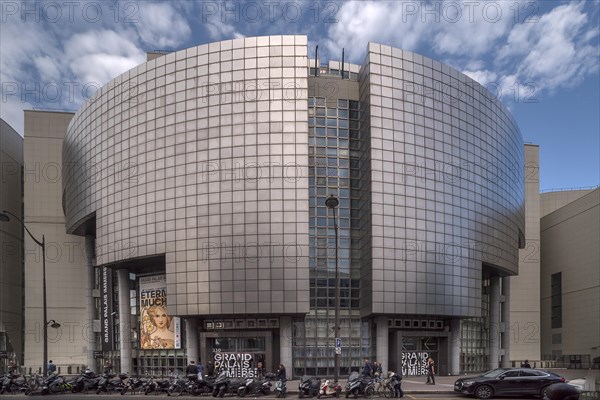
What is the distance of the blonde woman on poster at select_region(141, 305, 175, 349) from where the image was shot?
4431cm

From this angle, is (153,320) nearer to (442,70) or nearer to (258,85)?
(258,85)

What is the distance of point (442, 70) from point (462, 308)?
20.3 m

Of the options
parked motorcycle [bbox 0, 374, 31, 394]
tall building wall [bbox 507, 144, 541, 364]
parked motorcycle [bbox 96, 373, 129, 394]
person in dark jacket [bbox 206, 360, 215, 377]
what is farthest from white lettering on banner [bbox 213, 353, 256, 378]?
tall building wall [bbox 507, 144, 541, 364]

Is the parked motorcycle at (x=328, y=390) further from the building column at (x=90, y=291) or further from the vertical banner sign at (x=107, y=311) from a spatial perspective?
the building column at (x=90, y=291)

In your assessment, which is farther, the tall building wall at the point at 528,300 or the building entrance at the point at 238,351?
the tall building wall at the point at 528,300

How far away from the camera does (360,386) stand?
24719mm

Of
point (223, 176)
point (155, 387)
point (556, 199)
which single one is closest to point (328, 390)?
point (155, 387)

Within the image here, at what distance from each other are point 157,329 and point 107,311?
8393 mm

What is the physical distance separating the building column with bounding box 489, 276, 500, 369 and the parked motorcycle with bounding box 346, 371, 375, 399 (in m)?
32.5

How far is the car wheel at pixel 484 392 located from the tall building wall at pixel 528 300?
4720 cm

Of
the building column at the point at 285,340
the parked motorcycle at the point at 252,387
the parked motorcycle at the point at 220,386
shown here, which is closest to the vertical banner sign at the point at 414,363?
the building column at the point at 285,340

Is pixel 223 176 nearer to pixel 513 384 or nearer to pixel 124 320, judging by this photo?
pixel 124 320

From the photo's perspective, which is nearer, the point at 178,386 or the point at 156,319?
the point at 178,386

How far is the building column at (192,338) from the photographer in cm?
4028
